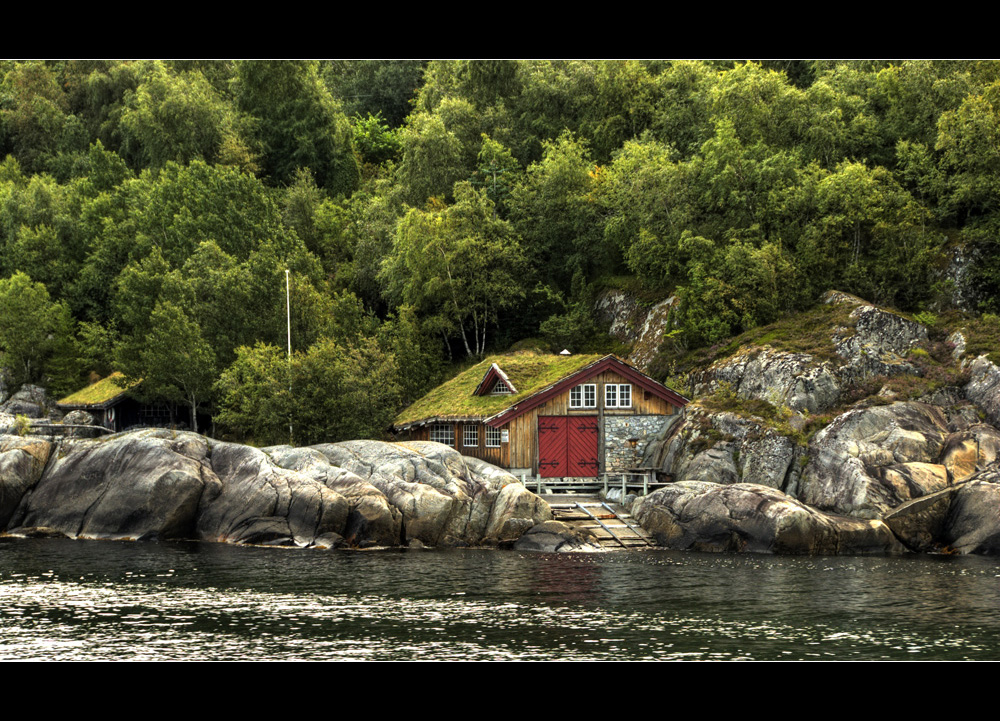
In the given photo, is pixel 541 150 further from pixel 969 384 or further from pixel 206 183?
pixel 969 384

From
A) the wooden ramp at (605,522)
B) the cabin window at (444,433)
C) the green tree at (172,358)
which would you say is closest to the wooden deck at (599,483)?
the wooden ramp at (605,522)

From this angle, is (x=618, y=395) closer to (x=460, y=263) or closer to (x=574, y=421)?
(x=574, y=421)

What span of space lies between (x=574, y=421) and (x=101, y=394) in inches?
1245

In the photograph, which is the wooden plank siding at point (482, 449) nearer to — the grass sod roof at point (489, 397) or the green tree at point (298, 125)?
the grass sod roof at point (489, 397)

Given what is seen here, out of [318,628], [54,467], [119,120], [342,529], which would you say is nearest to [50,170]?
[119,120]

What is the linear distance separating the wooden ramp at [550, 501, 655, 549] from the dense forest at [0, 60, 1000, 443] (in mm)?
11246

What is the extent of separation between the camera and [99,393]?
62.3 m

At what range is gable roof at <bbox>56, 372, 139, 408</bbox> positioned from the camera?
60.1m

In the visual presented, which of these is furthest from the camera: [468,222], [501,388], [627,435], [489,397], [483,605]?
[468,222]

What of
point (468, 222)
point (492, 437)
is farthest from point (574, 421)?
point (468, 222)

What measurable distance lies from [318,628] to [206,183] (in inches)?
1876

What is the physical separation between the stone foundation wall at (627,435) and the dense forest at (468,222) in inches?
280

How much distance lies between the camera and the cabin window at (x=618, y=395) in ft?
154

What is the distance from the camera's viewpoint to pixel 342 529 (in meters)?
39.3
